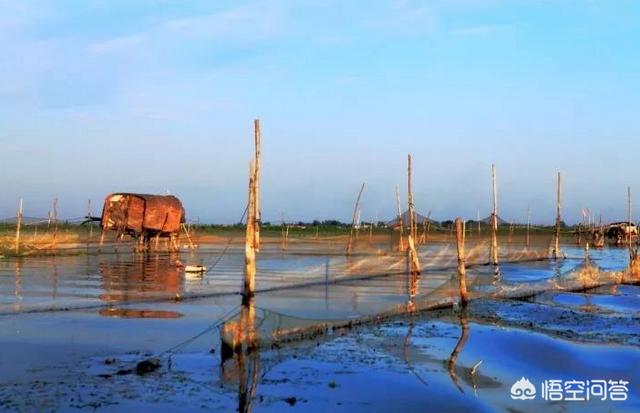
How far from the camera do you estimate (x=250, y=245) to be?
→ 15055 mm

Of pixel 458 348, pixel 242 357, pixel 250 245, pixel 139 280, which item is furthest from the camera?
pixel 139 280

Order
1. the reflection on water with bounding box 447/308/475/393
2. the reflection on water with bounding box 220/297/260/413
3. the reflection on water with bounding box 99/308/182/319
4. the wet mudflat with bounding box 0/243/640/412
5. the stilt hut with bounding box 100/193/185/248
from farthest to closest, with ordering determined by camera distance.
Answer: the stilt hut with bounding box 100/193/185/248 < the reflection on water with bounding box 99/308/182/319 < the reflection on water with bounding box 447/308/475/393 < the reflection on water with bounding box 220/297/260/413 < the wet mudflat with bounding box 0/243/640/412

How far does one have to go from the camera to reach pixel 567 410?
27.9 feet

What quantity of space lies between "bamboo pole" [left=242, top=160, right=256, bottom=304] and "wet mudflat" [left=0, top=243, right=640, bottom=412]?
923 mm

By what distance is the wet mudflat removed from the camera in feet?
28.1

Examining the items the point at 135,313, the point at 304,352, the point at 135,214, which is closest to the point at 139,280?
the point at 135,313

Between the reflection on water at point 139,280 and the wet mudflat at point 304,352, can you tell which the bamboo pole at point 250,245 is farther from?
the reflection on water at point 139,280

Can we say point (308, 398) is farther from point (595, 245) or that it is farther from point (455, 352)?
point (595, 245)

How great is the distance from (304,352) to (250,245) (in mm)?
4224

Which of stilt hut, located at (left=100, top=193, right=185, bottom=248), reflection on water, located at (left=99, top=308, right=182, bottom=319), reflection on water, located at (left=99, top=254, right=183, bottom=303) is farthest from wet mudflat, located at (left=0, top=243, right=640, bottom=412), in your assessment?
stilt hut, located at (left=100, top=193, right=185, bottom=248)

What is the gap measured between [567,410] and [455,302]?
29.9 ft

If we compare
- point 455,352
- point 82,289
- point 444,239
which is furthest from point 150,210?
point 444,239

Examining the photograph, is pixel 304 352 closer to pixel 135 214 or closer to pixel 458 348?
pixel 458 348

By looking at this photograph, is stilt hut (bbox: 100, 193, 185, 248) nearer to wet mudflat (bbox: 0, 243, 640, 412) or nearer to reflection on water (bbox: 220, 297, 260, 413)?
wet mudflat (bbox: 0, 243, 640, 412)
